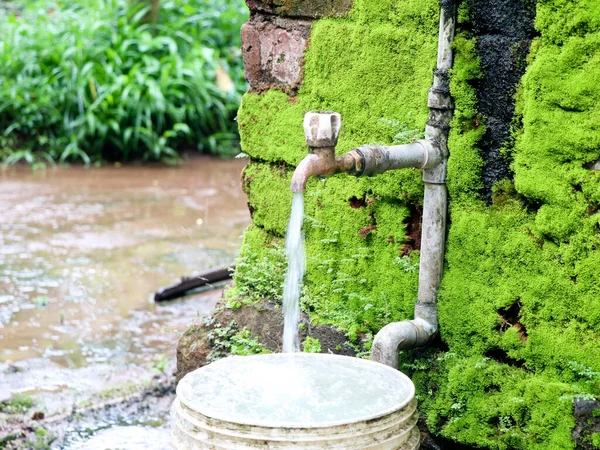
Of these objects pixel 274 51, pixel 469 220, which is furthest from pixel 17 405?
pixel 469 220

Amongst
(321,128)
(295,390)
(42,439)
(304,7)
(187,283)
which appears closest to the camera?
(295,390)

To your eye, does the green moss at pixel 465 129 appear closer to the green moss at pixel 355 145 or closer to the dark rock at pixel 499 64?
the dark rock at pixel 499 64

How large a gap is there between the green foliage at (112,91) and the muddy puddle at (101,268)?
16.4 inches

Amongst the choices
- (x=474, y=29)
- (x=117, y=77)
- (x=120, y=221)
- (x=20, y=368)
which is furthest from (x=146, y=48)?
(x=474, y=29)

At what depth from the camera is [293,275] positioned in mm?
2861

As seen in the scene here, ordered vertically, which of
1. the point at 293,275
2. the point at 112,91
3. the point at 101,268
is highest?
the point at 112,91

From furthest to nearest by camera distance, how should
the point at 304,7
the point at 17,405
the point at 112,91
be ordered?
the point at 112,91, the point at 17,405, the point at 304,7

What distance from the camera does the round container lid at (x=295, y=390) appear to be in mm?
2016

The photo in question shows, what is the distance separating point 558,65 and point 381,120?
72 centimetres

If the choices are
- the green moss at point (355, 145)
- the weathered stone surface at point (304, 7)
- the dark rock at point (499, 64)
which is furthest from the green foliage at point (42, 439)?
the dark rock at point (499, 64)

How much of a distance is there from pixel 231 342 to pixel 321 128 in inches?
53.8

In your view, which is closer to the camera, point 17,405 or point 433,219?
point 433,219

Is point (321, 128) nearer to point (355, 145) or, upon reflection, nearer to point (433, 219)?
point (433, 219)

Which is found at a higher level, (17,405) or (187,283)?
(187,283)
